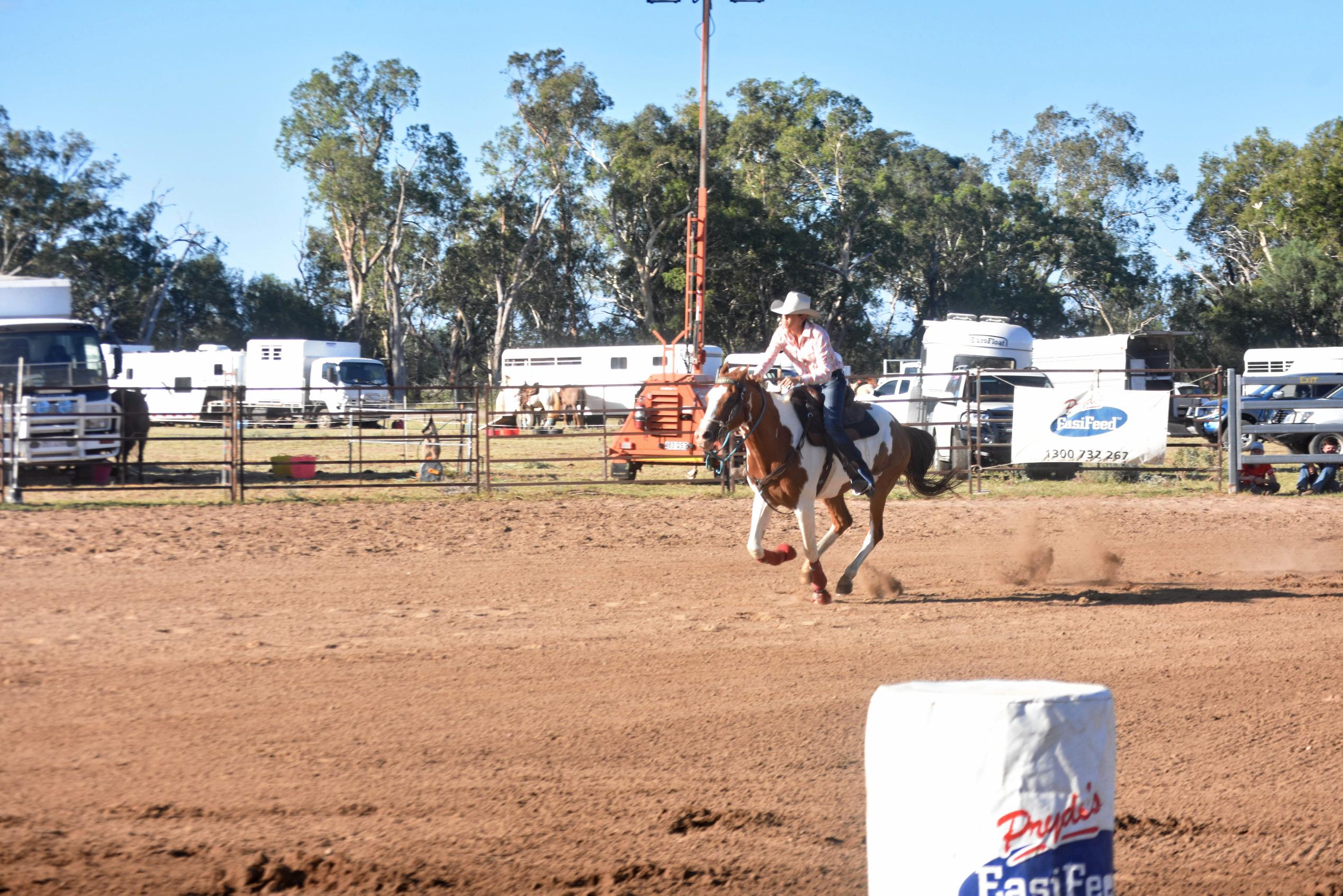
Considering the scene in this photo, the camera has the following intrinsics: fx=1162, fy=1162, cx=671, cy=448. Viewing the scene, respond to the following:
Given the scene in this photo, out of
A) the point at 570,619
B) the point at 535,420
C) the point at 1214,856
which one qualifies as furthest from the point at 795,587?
the point at 535,420

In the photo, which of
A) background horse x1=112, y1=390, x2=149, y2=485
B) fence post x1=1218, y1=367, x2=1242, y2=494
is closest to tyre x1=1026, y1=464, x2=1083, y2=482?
fence post x1=1218, y1=367, x2=1242, y2=494

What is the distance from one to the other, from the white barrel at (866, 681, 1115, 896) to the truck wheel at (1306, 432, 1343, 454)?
20.0 meters

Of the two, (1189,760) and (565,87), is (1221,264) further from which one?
(1189,760)

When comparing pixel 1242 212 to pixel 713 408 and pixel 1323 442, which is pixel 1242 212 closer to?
pixel 1323 442

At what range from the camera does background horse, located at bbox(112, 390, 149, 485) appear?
701 inches

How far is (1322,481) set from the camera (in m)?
17.3

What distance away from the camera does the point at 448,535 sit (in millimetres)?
12820

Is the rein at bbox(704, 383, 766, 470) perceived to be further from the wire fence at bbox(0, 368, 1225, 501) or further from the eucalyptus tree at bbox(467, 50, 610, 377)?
the eucalyptus tree at bbox(467, 50, 610, 377)

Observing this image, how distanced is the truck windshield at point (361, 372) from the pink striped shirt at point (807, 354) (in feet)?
107

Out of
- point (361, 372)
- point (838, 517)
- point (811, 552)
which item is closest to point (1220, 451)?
point (838, 517)

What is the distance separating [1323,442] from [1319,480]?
10.7 ft

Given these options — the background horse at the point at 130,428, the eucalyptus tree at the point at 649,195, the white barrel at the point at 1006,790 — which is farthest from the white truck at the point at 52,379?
the eucalyptus tree at the point at 649,195

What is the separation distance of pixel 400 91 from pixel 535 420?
23.0 meters

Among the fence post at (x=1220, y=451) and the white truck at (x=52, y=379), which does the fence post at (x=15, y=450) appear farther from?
the fence post at (x=1220, y=451)
